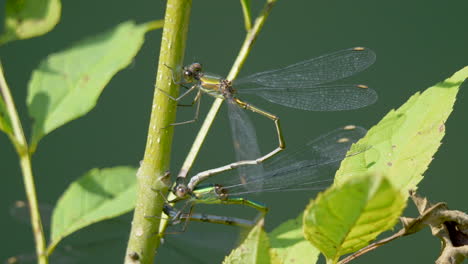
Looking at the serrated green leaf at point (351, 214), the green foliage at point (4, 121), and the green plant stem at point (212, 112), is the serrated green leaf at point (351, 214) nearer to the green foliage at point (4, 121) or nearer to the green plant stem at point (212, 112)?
the green plant stem at point (212, 112)

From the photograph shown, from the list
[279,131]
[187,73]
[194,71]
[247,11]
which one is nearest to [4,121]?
[247,11]

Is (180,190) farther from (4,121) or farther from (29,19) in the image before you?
(29,19)

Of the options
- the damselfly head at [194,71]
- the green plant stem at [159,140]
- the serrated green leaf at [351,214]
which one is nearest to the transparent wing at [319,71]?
the damselfly head at [194,71]

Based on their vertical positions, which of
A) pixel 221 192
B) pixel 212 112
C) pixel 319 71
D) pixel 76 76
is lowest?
pixel 221 192

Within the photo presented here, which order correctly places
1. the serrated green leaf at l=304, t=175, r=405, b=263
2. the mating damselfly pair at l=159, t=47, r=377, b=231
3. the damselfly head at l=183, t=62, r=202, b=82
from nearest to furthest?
the serrated green leaf at l=304, t=175, r=405, b=263 < the mating damselfly pair at l=159, t=47, r=377, b=231 < the damselfly head at l=183, t=62, r=202, b=82

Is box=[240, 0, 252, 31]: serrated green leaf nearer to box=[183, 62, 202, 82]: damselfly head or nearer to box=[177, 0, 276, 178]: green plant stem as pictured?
box=[177, 0, 276, 178]: green plant stem

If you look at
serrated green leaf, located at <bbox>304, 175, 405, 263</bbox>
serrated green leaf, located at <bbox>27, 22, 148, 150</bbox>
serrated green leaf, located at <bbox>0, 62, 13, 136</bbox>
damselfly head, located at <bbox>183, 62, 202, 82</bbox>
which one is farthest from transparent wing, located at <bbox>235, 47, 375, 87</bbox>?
serrated green leaf, located at <bbox>304, 175, 405, 263</bbox>

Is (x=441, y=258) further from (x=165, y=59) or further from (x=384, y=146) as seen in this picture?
(x=165, y=59)

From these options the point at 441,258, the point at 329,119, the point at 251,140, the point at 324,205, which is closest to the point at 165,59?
the point at 324,205
